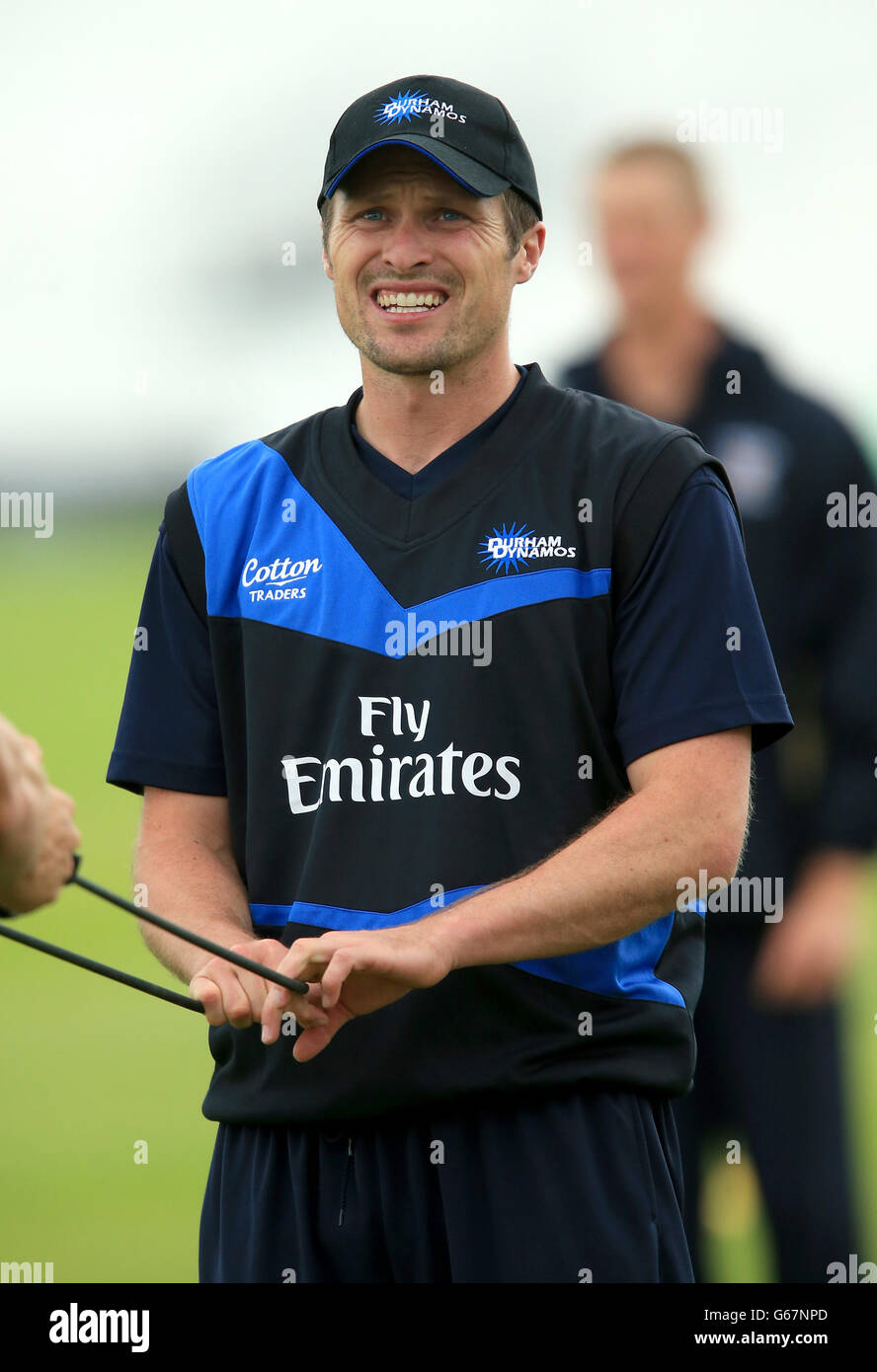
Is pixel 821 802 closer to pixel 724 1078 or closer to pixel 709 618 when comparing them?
pixel 724 1078

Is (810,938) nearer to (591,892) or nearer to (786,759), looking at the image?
(786,759)

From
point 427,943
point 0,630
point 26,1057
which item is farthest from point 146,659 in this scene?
point 0,630

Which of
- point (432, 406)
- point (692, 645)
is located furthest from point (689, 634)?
point (432, 406)

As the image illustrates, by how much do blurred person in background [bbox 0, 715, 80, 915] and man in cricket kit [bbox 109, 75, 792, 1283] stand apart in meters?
0.35

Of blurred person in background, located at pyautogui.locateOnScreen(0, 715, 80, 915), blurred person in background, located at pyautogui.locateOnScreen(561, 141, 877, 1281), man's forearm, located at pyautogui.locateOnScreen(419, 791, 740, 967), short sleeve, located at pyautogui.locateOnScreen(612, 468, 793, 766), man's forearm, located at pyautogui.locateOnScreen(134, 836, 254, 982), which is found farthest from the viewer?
blurred person in background, located at pyautogui.locateOnScreen(561, 141, 877, 1281)

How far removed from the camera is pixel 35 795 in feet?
6.27

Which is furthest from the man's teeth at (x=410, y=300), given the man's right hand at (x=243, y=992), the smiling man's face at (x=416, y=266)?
the man's right hand at (x=243, y=992)

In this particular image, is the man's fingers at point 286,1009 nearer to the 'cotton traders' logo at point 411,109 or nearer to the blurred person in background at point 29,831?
the blurred person in background at point 29,831

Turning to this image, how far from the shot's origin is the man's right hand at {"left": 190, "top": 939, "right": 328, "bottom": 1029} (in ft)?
7.50

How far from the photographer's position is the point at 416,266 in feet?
8.43

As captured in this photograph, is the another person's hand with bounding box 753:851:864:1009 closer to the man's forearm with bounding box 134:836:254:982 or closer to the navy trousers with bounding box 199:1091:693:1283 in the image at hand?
the navy trousers with bounding box 199:1091:693:1283

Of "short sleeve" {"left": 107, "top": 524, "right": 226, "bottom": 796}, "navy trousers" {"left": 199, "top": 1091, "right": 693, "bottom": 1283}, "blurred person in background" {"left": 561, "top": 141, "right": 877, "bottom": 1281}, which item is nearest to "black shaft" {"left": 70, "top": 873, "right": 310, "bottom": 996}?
"navy trousers" {"left": 199, "top": 1091, "right": 693, "bottom": 1283}

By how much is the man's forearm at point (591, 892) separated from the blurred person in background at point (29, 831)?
0.48 meters

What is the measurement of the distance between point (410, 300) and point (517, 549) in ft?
1.33
